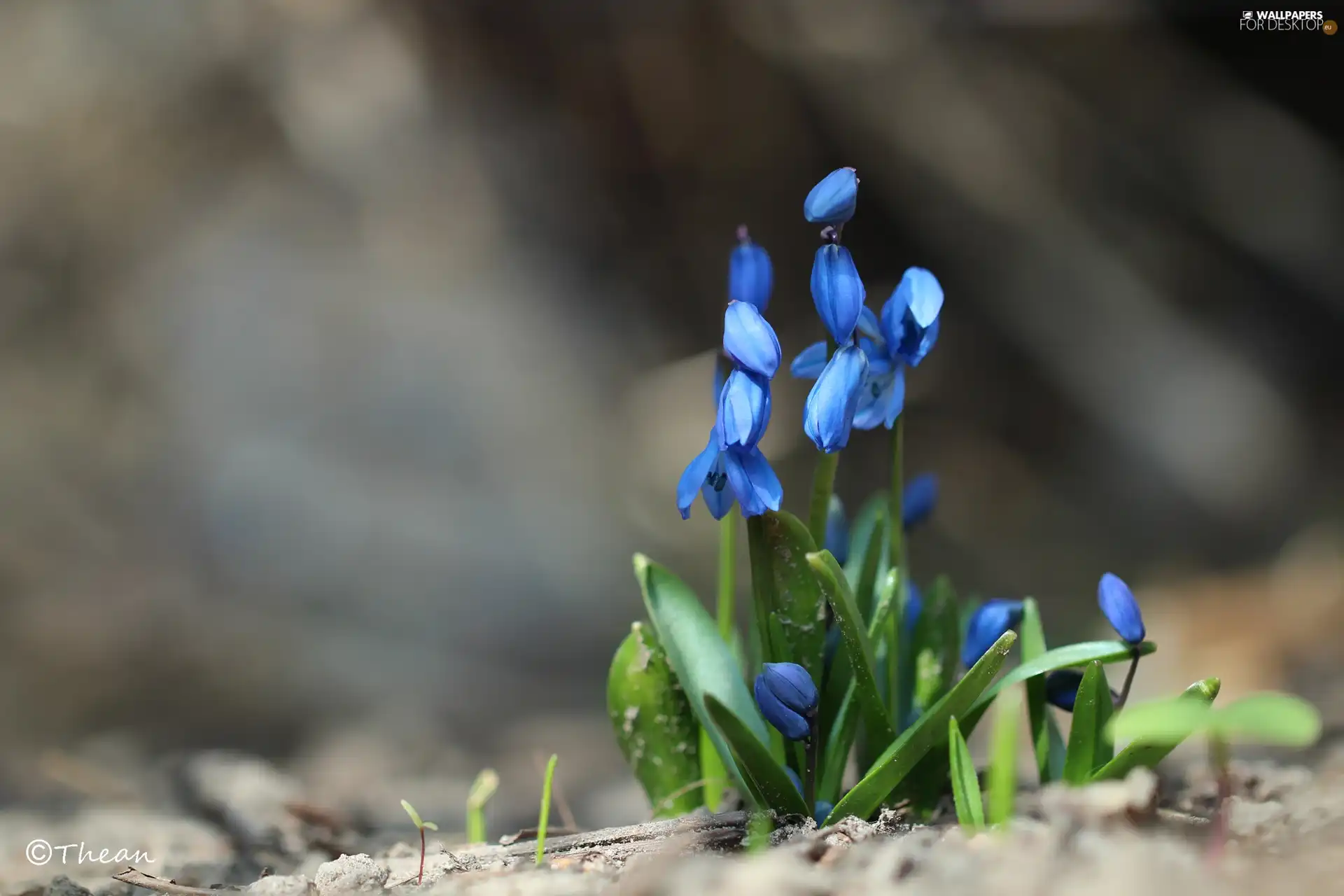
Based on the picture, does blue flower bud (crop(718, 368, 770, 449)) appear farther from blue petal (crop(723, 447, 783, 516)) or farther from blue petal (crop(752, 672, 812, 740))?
blue petal (crop(752, 672, 812, 740))

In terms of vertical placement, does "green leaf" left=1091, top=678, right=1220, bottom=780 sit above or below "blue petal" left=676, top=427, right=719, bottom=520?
below

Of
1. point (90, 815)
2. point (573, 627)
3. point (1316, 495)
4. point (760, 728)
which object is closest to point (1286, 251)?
point (1316, 495)

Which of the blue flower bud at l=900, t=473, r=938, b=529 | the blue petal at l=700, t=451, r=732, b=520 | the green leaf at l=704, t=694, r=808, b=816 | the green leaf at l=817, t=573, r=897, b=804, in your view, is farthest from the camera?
the blue flower bud at l=900, t=473, r=938, b=529

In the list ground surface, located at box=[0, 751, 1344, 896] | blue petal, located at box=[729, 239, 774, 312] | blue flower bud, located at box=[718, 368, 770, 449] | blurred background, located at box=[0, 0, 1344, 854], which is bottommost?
ground surface, located at box=[0, 751, 1344, 896]

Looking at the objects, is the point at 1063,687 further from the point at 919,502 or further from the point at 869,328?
the point at 869,328

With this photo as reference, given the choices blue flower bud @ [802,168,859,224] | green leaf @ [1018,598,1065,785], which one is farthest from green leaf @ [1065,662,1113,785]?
blue flower bud @ [802,168,859,224]

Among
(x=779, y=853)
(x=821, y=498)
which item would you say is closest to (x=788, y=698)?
(x=779, y=853)
